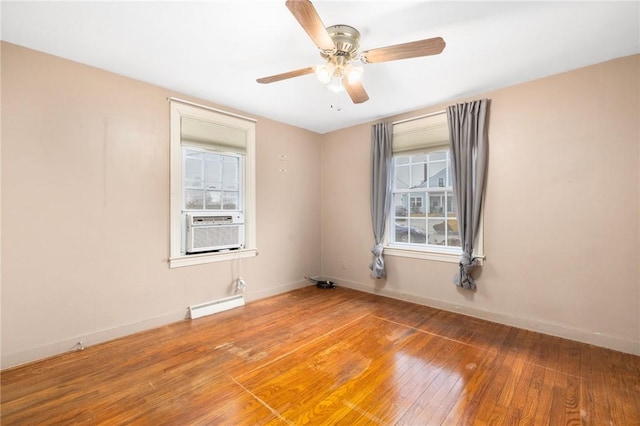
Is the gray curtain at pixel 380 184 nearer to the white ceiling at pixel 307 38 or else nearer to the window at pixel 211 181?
the white ceiling at pixel 307 38

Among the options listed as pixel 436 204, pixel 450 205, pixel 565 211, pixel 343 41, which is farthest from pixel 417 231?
pixel 343 41

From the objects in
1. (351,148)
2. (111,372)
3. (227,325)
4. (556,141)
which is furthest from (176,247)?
(556,141)

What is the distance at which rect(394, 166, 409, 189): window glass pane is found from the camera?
3887mm

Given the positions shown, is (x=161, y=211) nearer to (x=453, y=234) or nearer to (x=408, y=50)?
(x=408, y=50)

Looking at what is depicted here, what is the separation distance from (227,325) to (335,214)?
242 centimetres

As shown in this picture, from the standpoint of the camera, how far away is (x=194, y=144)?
325cm

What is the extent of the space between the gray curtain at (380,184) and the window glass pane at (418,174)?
0.32 metres

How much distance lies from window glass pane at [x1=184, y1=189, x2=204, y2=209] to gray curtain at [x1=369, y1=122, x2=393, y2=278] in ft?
7.76

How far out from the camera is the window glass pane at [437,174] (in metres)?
3.56

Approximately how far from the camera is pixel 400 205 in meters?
3.97

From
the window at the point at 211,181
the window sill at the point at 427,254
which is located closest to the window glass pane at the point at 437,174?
the window sill at the point at 427,254

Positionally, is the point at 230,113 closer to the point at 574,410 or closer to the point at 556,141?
the point at 556,141

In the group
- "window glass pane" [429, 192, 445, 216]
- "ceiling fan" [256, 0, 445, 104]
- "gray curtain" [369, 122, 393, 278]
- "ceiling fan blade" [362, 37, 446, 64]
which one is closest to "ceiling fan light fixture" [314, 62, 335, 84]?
"ceiling fan" [256, 0, 445, 104]

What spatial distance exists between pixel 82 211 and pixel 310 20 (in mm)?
2582
